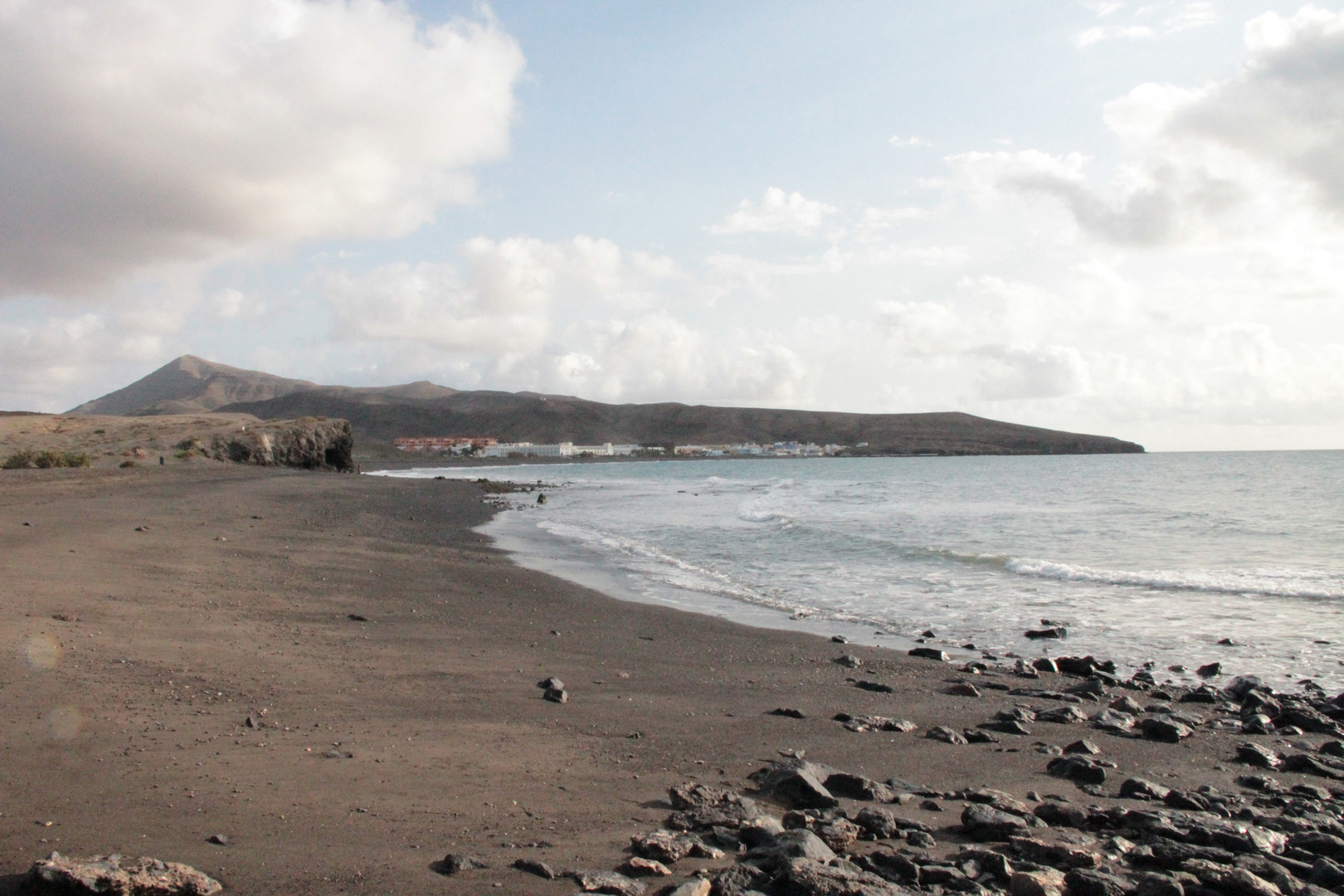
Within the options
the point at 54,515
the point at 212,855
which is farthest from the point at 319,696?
the point at 54,515

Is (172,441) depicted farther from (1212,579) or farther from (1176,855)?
(1176,855)

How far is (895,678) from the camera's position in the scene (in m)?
9.09

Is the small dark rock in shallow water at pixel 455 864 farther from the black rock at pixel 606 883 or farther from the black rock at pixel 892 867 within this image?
the black rock at pixel 892 867

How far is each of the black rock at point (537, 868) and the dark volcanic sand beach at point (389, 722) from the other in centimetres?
9

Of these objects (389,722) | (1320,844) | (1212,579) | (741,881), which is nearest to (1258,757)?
(1320,844)

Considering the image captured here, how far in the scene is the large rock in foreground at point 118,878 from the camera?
3.31 metres

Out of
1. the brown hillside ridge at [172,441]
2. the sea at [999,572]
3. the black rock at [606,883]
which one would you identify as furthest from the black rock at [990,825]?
the brown hillside ridge at [172,441]

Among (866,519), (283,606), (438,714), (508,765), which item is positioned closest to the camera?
A: (508,765)

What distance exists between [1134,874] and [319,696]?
555 cm

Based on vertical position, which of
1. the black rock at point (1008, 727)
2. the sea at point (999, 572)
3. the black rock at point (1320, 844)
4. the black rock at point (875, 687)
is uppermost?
the black rock at point (1320, 844)

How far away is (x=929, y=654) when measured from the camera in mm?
10461

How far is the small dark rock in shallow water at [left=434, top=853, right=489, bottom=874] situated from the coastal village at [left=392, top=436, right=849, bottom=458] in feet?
509

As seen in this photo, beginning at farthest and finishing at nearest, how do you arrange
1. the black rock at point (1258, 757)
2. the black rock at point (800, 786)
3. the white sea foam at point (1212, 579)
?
the white sea foam at point (1212, 579), the black rock at point (1258, 757), the black rock at point (800, 786)

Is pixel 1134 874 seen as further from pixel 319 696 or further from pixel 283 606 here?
pixel 283 606
